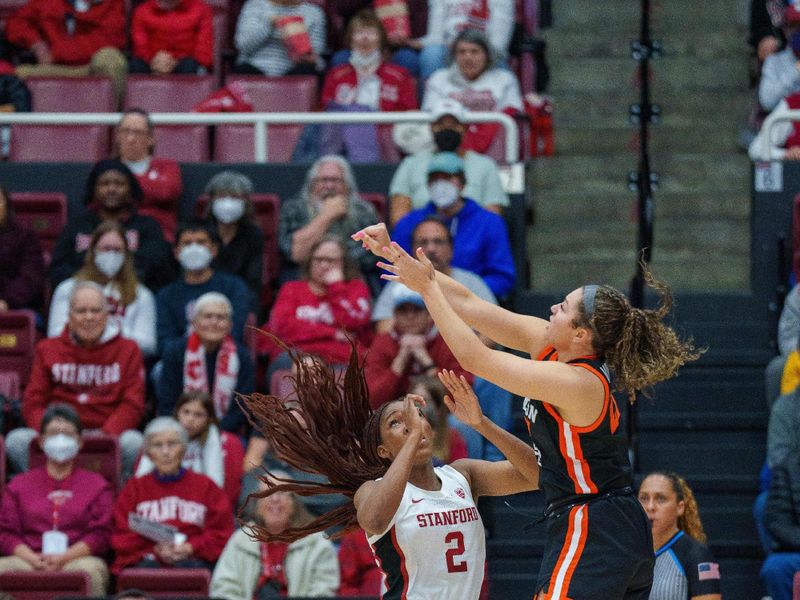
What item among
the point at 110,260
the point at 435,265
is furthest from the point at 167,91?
the point at 435,265

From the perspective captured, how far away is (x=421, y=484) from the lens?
554 centimetres

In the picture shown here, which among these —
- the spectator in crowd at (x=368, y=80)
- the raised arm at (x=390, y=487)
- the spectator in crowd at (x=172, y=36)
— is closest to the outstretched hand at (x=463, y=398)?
the raised arm at (x=390, y=487)

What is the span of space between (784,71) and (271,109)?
3457 millimetres

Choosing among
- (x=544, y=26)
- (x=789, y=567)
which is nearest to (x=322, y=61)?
(x=544, y=26)

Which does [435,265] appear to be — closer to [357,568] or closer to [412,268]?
[357,568]

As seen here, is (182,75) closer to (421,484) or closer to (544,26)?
(544,26)

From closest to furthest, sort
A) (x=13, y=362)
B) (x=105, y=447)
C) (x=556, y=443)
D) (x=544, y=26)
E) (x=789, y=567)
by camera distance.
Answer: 1. (x=556, y=443)
2. (x=789, y=567)
3. (x=105, y=447)
4. (x=13, y=362)
5. (x=544, y=26)

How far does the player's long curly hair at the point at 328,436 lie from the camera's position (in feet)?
18.3

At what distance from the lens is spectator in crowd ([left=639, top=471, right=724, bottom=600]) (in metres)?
6.98

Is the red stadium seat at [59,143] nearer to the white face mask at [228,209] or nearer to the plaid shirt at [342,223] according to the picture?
the white face mask at [228,209]

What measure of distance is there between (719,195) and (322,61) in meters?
2.92

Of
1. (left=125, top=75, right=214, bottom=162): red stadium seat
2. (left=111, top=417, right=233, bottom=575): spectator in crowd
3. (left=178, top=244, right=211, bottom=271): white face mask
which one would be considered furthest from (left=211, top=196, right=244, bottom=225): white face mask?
(left=111, top=417, right=233, bottom=575): spectator in crowd

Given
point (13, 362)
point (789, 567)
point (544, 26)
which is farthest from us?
point (544, 26)

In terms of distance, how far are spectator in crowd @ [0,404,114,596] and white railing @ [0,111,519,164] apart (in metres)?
2.59
